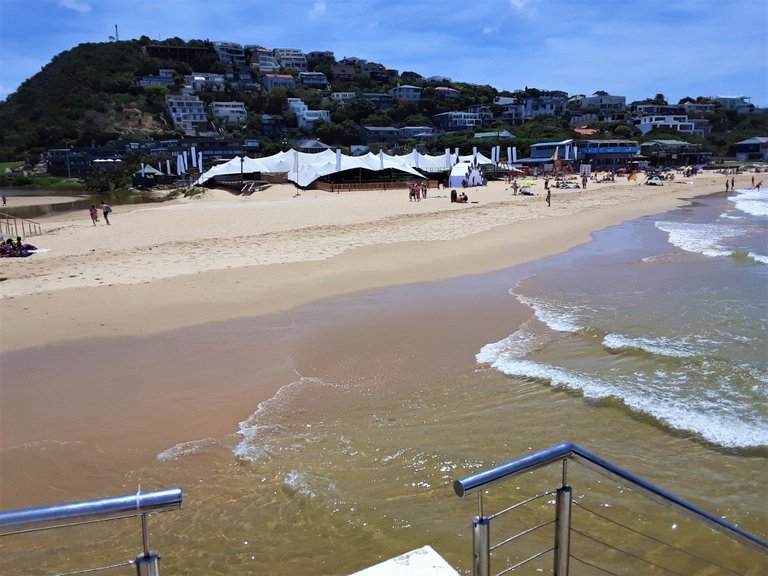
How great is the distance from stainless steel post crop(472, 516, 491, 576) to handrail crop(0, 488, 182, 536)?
102 cm

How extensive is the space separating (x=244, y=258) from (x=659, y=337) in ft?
34.9

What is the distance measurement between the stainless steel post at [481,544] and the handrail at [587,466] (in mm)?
204

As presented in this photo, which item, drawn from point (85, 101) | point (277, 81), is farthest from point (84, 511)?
point (277, 81)

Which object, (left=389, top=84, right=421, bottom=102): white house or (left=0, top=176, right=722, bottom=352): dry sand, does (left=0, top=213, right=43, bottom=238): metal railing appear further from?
(left=389, top=84, right=421, bottom=102): white house

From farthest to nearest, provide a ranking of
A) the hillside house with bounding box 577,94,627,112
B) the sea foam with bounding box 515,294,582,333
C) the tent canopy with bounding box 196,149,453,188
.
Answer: the hillside house with bounding box 577,94,627,112
the tent canopy with bounding box 196,149,453,188
the sea foam with bounding box 515,294,582,333

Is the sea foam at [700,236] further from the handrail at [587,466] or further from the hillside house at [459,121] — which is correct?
the hillside house at [459,121]

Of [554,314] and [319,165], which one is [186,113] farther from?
[554,314]

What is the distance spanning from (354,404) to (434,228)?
15998 mm

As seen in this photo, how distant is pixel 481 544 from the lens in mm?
2018

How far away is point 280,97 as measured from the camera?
121 meters

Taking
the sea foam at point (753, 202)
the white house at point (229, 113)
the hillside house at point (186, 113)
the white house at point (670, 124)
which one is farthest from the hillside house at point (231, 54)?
the sea foam at point (753, 202)

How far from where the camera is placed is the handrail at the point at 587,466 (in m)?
1.86

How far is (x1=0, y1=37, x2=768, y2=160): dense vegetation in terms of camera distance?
3871 inches

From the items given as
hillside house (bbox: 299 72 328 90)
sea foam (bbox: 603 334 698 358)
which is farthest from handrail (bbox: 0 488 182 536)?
hillside house (bbox: 299 72 328 90)
